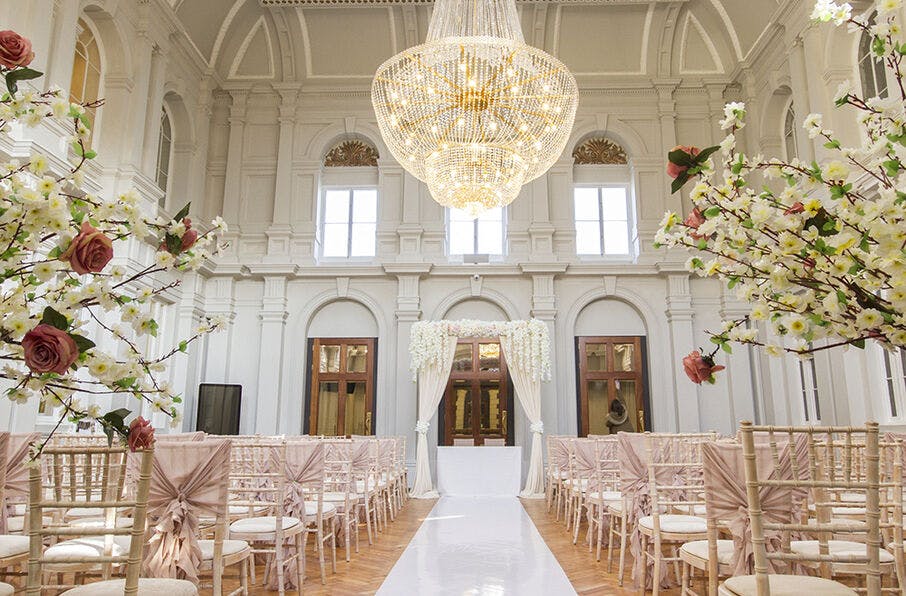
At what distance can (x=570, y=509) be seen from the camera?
21.9 feet

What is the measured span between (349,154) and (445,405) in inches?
201

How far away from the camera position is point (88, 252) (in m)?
1.07

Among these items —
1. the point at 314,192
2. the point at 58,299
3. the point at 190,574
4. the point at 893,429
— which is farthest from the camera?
the point at 314,192

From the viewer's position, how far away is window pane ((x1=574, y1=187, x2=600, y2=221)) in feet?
39.5

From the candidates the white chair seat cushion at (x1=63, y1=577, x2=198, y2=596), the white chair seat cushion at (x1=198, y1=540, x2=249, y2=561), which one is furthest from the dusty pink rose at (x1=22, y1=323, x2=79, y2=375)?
the white chair seat cushion at (x1=198, y1=540, x2=249, y2=561)

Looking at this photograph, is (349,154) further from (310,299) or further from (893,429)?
(893,429)

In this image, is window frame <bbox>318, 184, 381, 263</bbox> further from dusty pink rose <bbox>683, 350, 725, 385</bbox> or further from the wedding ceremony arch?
dusty pink rose <bbox>683, 350, 725, 385</bbox>

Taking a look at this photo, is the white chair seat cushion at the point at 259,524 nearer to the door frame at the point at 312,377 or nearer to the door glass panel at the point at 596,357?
the door frame at the point at 312,377

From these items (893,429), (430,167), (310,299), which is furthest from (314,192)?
(893,429)

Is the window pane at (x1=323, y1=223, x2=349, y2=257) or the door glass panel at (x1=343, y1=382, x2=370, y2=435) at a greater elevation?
the window pane at (x1=323, y1=223, x2=349, y2=257)

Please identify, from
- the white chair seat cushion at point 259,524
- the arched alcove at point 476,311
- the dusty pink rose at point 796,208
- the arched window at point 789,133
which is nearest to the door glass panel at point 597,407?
the arched alcove at point 476,311

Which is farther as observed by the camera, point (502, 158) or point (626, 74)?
point (626, 74)

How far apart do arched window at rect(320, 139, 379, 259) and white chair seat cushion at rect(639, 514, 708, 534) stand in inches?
A: 346

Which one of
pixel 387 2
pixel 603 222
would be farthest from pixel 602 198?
pixel 387 2
